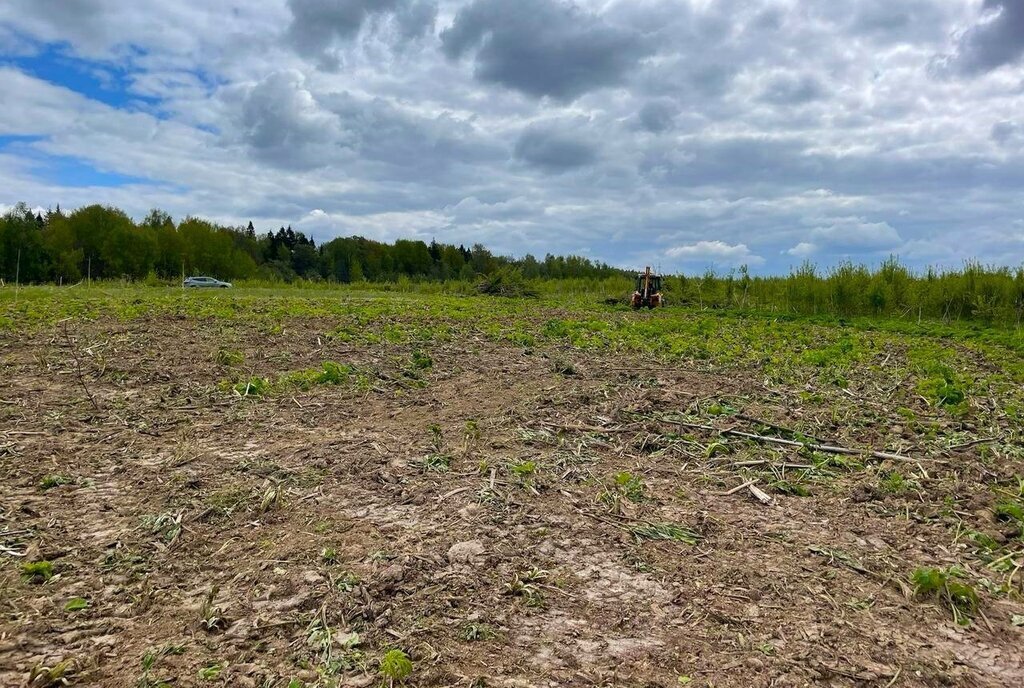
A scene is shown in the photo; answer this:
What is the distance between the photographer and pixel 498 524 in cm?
356

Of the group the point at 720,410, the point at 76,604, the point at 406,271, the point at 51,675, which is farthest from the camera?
the point at 406,271

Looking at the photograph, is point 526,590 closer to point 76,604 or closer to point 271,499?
point 271,499

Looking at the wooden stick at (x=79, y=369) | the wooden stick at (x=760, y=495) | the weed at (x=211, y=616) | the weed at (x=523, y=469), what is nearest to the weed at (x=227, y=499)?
the weed at (x=211, y=616)

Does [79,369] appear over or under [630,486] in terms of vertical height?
over

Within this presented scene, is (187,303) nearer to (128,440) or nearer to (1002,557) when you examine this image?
(128,440)

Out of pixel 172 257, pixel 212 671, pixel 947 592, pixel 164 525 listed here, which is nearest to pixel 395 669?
pixel 212 671

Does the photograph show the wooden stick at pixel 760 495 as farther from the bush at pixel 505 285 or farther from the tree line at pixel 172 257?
the tree line at pixel 172 257

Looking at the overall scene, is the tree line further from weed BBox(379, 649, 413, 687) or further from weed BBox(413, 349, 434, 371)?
weed BBox(379, 649, 413, 687)

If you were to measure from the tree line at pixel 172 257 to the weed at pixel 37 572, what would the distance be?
28.9 metres

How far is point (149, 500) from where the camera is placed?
3.83 meters

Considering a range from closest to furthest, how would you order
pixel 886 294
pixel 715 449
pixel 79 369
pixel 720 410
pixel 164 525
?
1. pixel 164 525
2. pixel 715 449
3. pixel 720 410
4. pixel 79 369
5. pixel 886 294

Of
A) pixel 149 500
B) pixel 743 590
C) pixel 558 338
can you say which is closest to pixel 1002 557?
pixel 743 590

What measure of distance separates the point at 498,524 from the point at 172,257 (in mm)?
47390

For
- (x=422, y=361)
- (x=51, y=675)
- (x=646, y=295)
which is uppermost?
(x=646, y=295)
